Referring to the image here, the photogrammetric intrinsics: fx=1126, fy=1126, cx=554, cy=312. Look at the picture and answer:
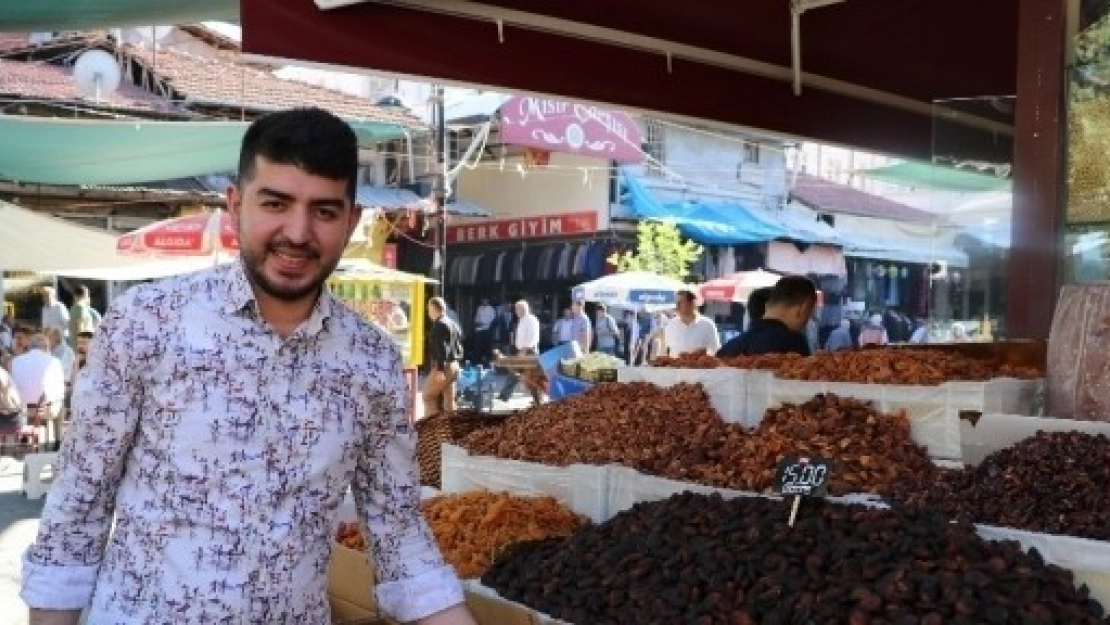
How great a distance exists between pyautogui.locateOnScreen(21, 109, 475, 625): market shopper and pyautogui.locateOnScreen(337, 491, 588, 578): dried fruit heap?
1648 millimetres

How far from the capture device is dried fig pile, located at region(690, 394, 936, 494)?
10.1ft

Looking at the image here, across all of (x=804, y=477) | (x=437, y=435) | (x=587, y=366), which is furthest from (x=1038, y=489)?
(x=587, y=366)

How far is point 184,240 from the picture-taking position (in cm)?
1142

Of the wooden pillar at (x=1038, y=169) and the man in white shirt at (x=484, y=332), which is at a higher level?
the wooden pillar at (x=1038, y=169)

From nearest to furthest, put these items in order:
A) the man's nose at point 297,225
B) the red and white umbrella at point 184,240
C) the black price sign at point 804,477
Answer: the man's nose at point 297,225 → the black price sign at point 804,477 → the red and white umbrella at point 184,240

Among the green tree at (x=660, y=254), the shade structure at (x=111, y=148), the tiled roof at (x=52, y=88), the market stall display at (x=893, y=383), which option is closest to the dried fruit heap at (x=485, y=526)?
the market stall display at (x=893, y=383)

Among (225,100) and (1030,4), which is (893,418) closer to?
(1030,4)

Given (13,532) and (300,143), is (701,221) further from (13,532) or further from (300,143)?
(300,143)

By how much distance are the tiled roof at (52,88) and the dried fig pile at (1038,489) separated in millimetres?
13322

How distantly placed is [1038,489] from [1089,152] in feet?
7.89

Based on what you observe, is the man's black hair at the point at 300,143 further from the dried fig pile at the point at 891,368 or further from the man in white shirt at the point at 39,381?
the man in white shirt at the point at 39,381

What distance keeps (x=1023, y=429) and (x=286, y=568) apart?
203 cm

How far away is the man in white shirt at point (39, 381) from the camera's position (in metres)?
8.78

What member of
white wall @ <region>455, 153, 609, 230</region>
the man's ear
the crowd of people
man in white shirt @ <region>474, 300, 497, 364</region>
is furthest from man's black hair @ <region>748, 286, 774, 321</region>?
white wall @ <region>455, 153, 609, 230</region>
